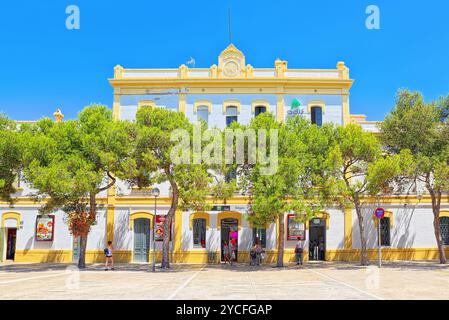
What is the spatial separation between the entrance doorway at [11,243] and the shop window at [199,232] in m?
12.5

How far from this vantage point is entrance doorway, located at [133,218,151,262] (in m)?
30.2

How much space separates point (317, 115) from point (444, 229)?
11394mm

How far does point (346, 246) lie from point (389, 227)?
331cm

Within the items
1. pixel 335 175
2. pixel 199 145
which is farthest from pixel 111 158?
pixel 335 175

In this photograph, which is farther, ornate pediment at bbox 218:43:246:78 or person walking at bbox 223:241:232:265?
ornate pediment at bbox 218:43:246:78

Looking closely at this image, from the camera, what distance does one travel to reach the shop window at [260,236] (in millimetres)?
30047

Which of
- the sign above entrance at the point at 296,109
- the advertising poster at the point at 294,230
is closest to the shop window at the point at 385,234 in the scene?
the advertising poster at the point at 294,230

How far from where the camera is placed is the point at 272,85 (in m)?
31.5

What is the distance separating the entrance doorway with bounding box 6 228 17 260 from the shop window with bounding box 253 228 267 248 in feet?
54.1

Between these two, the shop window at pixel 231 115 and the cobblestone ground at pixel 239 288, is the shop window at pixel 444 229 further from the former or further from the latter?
the shop window at pixel 231 115

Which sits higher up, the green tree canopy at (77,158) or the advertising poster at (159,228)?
the green tree canopy at (77,158)

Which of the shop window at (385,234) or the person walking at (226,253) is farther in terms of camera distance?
the shop window at (385,234)

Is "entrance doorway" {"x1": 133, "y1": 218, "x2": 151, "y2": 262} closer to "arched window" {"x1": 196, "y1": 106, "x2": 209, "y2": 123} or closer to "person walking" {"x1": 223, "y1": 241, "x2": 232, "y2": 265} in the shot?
"person walking" {"x1": 223, "y1": 241, "x2": 232, "y2": 265}

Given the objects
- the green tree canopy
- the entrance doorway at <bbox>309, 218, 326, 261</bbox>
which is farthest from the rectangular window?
the entrance doorway at <bbox>309, 218, 326, 261</bbox>
